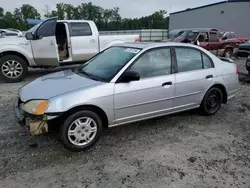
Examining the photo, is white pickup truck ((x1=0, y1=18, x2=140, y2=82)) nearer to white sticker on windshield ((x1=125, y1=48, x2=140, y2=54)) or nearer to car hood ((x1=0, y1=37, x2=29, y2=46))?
car hood ((x1=0, y1=37, x2=29, y2=46))

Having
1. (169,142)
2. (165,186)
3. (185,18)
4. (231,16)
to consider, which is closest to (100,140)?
(169,142)

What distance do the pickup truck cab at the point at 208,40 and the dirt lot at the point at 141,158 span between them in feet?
30.4

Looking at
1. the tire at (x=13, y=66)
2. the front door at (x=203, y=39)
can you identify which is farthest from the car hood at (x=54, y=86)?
the front door at (x=203, y=39)

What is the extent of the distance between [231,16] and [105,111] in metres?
25.7

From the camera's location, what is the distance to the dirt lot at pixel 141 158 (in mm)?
2705

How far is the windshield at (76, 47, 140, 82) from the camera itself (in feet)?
11.7

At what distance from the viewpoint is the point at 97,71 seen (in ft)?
12.5

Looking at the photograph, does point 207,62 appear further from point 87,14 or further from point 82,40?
point 87,14

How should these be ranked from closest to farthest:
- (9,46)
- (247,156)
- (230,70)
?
1. (247,156)
2. (230,70)
3. (9,46)

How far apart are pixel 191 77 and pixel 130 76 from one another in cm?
133

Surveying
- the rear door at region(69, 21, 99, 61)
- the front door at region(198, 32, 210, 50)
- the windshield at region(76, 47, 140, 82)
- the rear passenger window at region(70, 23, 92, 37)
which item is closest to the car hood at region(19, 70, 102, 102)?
the windshield at region(76, 47, 140, 82)

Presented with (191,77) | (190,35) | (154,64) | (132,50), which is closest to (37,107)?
(132,50)

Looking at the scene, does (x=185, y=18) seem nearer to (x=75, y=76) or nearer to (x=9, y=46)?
(x=9, y=46)

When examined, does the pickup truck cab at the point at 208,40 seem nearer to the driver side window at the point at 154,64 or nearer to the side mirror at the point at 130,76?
the driver side window at the point at 154,64
